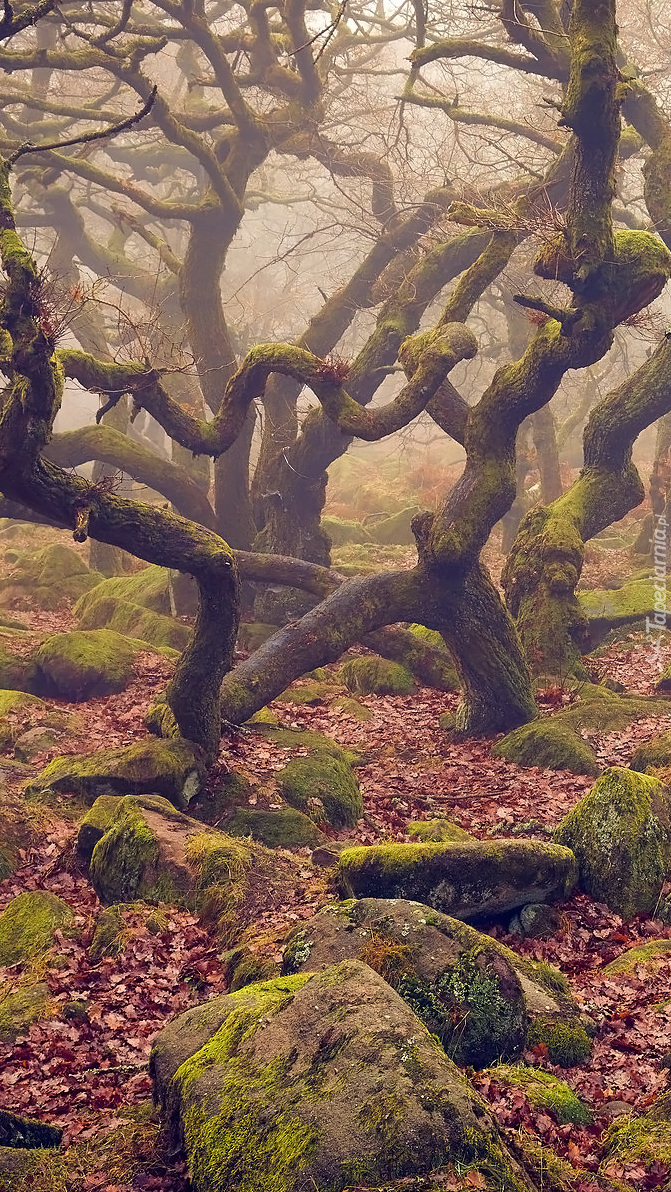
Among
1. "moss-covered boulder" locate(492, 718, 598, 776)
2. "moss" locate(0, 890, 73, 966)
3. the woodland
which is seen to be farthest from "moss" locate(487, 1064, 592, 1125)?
"moss-covered boulder" locate(492, 718, 598, 776)

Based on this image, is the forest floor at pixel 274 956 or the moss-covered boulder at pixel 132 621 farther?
the moss-covered boulder at pixel 132 621

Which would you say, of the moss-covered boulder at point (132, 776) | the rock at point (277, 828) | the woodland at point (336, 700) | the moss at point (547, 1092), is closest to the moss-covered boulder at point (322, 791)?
the woodland at point (336, 700)

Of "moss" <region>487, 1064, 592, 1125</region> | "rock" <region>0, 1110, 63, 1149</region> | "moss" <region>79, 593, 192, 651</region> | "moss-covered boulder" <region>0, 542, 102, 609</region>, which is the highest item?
"moss-covered boulder" <region>0, 542, 102, 609</region>

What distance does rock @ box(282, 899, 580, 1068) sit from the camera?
554 centimetres

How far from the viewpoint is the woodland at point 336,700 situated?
14.8ft

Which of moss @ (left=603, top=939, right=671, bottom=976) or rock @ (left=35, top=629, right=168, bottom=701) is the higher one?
rock @ (left=35, top=629, right=168, bottom=701)

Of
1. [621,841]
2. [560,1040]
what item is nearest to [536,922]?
[621,841]

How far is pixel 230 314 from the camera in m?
36.7

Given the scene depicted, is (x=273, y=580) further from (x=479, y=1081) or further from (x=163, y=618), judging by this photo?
(x=479, y=1081)

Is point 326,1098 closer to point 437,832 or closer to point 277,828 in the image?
point 437,832

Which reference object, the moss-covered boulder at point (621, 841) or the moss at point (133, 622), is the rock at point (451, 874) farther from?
the moss at point (133, 622)

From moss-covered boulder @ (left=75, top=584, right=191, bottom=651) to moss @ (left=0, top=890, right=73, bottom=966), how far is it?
383 inches

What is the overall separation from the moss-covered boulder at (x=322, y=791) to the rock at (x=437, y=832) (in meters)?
1.53

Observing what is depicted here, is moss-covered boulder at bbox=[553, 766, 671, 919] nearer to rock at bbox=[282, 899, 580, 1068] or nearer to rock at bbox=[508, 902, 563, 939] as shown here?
rock at bbox=[508, 902, 563, 939]
